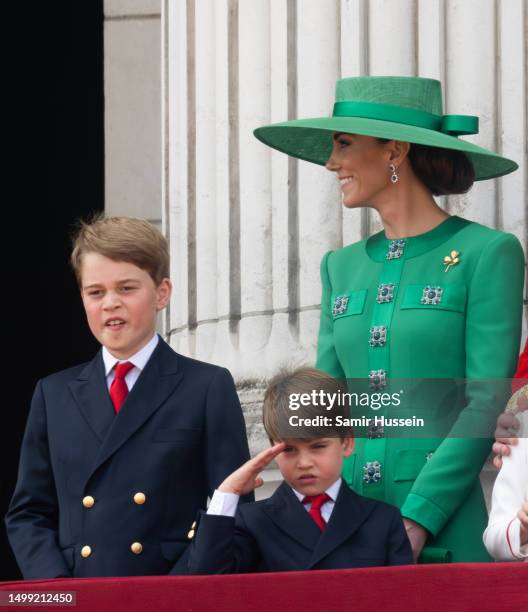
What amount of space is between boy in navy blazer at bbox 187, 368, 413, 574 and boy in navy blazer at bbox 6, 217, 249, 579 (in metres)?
0.15

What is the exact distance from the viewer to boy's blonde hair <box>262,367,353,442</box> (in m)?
4.27

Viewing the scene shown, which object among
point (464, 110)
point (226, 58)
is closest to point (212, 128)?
point (226, 58)

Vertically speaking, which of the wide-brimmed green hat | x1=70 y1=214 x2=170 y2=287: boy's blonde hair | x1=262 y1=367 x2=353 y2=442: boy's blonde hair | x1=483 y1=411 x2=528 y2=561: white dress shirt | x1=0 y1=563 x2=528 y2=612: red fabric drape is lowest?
x1=0 y1=563 x2=528 y2=612: red fabric drape

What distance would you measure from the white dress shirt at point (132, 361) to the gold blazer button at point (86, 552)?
1.28ft

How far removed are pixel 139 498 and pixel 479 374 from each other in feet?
2.90

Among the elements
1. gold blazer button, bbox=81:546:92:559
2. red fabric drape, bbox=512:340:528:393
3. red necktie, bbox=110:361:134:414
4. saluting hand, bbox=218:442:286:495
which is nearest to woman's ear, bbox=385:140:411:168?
red fabric drape, bbox=512:340:528:393

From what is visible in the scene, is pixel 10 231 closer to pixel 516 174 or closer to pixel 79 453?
pixel 516 174

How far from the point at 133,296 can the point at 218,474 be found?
45cm

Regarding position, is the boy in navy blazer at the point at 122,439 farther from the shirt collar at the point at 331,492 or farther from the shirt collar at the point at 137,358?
the shirt collar at the point at 331,492

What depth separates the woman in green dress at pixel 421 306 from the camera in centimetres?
455

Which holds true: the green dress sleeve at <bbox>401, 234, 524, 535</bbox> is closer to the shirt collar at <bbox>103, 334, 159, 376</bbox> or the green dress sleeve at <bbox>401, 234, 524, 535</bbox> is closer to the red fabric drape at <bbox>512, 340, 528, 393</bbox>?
the red fabric drape at <bbox>512, 340, 528, 393</bbox>

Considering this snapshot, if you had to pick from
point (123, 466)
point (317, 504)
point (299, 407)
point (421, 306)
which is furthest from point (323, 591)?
point (421, 306)

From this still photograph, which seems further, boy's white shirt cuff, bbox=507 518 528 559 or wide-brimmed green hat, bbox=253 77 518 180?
wide-brimmed green hat, bbox=253 77 518 180

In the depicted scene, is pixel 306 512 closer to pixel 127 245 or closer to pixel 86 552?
pixel 86 552
